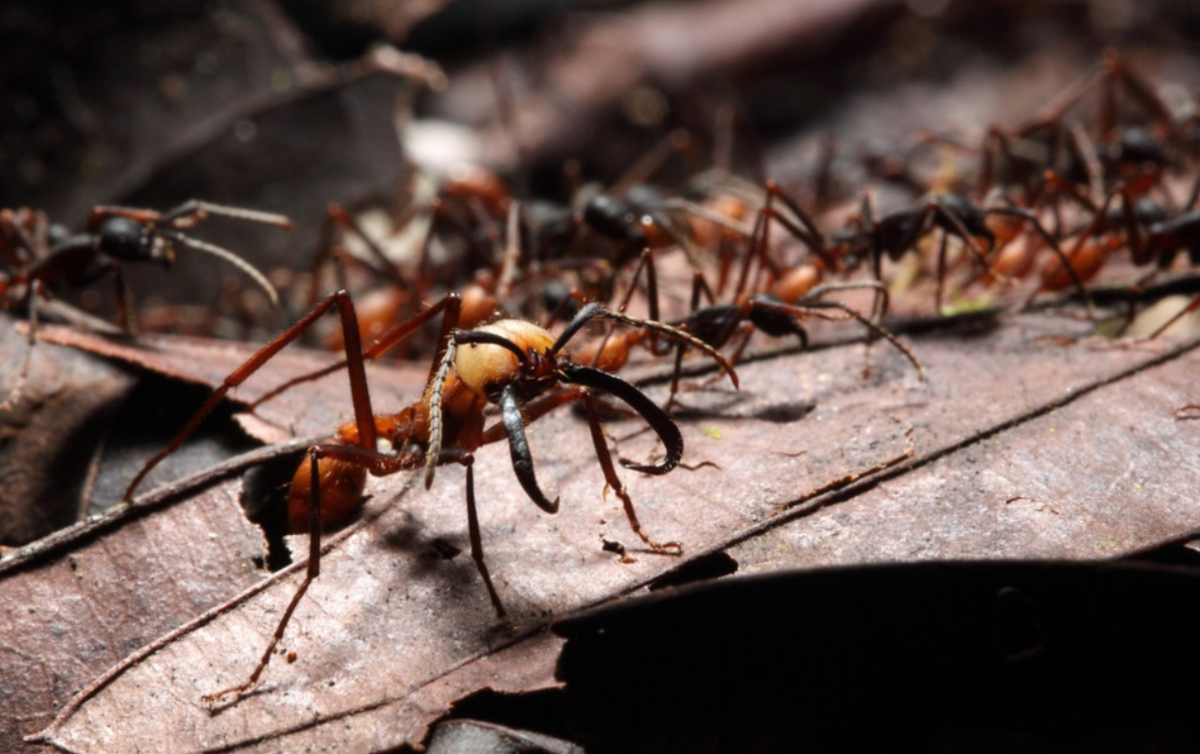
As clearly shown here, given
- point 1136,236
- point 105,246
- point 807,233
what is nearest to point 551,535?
point 807,233

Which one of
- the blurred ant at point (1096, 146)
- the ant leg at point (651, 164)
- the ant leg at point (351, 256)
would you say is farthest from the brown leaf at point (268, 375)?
the blurred ant at point (1096, 146)

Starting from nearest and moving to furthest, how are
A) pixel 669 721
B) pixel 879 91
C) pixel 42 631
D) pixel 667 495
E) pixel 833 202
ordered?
pixel 669 721
pixel 42 631
pixel 667 495
pixel 833 202
pixel 879 91

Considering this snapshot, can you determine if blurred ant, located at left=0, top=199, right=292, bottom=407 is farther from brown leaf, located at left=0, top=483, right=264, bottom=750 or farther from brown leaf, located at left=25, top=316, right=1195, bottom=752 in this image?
brown leaf, located at left=25, top=316, right=1195, bottom=752

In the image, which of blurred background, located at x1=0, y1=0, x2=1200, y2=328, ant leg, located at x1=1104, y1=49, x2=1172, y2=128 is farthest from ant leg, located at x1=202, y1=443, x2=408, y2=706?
ant leg, located at x1=1104, y1=49, x2=1172, y2=128

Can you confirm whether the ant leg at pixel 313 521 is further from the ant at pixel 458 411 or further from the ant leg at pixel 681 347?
the ant leg at pixel 681 347

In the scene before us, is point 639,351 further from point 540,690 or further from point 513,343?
point 540,690

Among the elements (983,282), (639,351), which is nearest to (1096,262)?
(983,282)

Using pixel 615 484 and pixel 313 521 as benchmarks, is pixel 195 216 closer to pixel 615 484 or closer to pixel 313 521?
pixel 313 521
